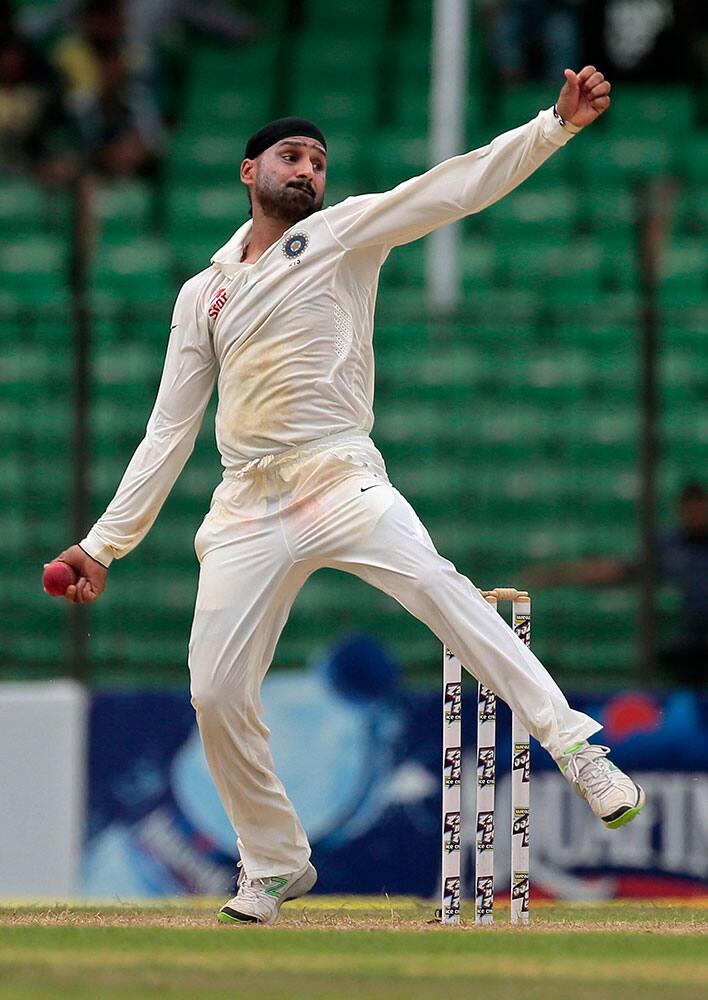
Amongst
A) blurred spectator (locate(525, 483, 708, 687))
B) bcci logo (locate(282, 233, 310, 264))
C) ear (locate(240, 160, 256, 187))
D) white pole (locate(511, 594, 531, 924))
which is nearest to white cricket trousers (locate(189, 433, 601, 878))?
white pole (locate(511, 594, 531, 924))

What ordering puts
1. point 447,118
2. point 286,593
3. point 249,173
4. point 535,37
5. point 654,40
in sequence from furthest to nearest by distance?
point 654,40, point 535,37, point 447,118, point 249,173, point 286,593

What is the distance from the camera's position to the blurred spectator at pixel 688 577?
9.02 meters

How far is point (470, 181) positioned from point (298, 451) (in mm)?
865

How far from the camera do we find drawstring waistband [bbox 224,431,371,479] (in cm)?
604

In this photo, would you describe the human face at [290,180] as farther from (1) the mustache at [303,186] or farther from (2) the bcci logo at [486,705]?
(2) the bcci logo at [486,705]

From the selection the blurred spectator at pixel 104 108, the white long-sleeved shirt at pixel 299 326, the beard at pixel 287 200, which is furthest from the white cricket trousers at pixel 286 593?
the blurred spectator at pixel 104 108

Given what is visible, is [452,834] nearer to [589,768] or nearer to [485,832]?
[485,832]

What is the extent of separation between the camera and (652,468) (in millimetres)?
9102

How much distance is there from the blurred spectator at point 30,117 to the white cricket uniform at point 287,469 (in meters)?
7.71

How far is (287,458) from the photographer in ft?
19.8

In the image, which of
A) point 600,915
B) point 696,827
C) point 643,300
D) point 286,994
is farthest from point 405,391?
point 286,994

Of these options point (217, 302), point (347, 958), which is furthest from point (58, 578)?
point (347, 958)

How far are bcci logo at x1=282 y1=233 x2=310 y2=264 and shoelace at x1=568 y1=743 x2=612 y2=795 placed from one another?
→ 156 centimetres

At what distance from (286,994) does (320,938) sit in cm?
112
